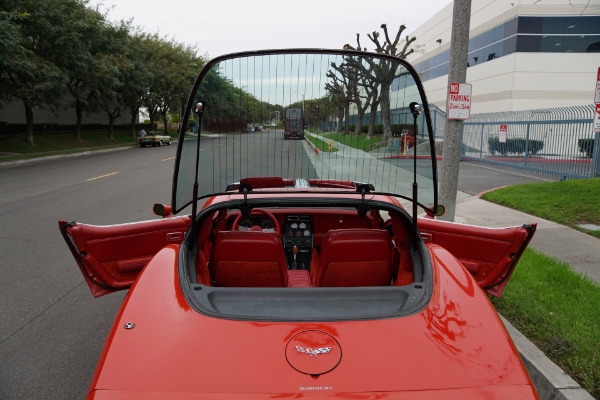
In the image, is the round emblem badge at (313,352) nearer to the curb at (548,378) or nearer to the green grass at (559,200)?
the curb at (548,378)

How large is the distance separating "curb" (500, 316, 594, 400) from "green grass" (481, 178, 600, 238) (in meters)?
4.43

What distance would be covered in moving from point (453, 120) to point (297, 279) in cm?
392

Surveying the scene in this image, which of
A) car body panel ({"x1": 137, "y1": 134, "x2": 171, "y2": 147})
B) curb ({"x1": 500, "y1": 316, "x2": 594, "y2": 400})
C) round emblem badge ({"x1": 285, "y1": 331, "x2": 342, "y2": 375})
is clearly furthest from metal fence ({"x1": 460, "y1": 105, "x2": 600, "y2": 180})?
car body panel ({"x1": 137, "y1": 134, "x2": 171, "y2": 147})

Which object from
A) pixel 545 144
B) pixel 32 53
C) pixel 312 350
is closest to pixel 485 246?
pixel 312 350

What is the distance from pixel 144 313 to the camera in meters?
1.82

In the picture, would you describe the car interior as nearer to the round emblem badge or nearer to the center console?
the round emblem badge

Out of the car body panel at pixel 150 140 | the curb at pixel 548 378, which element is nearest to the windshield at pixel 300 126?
the curb at pixel 548 378

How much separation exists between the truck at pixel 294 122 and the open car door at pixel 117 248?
1.07 metres

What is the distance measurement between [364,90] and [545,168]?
48.0 ft

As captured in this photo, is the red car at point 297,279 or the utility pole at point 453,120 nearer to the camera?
the red car at point 297,279

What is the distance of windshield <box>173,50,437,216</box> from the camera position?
2320mm

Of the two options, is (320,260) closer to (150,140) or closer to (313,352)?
(313,352)

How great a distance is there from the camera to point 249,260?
226cm

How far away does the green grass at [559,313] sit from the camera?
3.06 meters
